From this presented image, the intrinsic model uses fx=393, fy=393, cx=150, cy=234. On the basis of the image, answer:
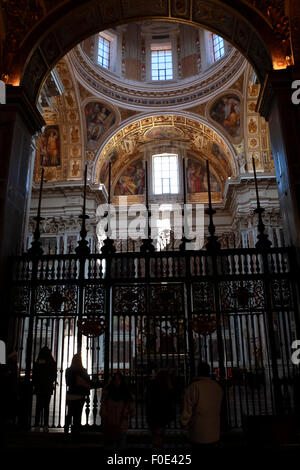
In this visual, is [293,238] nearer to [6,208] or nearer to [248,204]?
[6,208]

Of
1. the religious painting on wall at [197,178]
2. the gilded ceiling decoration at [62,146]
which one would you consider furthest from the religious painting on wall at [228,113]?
the gilded ceiling decoration at [62,146]

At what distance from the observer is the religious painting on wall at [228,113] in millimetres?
19641

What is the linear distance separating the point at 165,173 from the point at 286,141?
1673 centimetres

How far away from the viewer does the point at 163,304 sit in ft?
22.4

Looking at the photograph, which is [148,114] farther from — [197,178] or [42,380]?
[42,380]

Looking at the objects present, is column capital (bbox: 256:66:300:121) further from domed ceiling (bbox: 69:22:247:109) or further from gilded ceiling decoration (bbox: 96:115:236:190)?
gilded ceiling decoration (bbox: 96:115:236:190)

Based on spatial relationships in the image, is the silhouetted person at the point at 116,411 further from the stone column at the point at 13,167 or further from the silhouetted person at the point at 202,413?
the stone column at the point at 13,167

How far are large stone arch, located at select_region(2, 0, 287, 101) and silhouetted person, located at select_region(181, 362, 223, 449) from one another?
634cm

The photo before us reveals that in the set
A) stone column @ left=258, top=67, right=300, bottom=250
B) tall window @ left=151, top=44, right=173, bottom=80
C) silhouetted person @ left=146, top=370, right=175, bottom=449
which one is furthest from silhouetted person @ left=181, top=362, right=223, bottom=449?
tall window @ left=151, top=44, right=173, bottom=80

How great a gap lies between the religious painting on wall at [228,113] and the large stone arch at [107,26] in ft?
34.4

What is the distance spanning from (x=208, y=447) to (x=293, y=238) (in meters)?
4.17

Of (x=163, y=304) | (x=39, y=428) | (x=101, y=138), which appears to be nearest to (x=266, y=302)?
(x=163, y=304)

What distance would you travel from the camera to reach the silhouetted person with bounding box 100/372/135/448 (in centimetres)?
486

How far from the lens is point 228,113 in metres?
20.0
